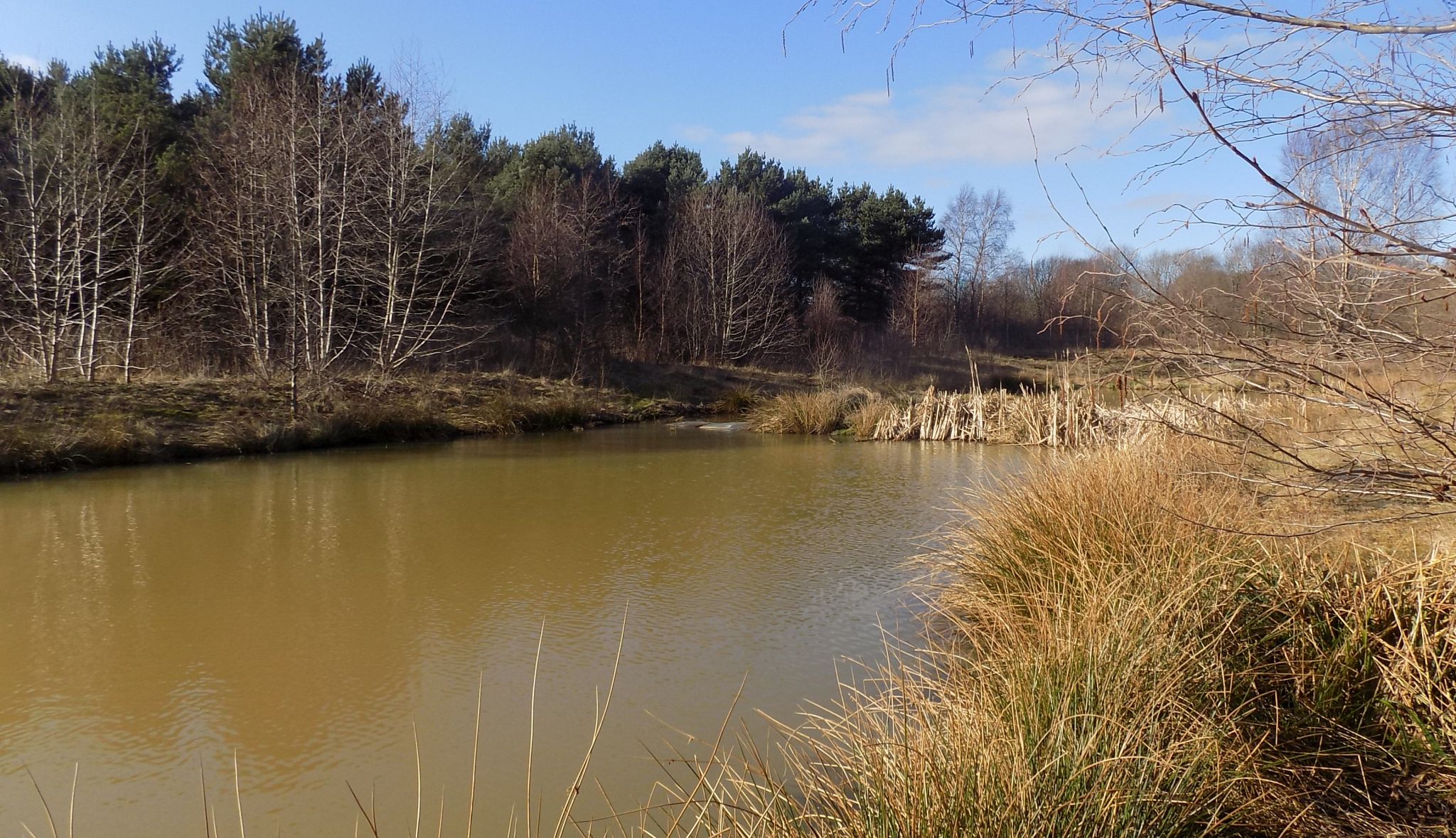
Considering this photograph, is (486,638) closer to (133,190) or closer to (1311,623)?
(1311,623)

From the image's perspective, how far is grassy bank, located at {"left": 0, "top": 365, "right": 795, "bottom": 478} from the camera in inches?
432

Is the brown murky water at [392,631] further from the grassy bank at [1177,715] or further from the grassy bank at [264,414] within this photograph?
the grassy bank at [264,414]

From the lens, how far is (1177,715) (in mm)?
2406

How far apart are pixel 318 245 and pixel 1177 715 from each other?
16841 millimetres

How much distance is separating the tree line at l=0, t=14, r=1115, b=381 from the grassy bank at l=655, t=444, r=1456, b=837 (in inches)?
309

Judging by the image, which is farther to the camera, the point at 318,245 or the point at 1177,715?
the point at 318,245

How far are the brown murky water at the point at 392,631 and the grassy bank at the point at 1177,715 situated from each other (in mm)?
867

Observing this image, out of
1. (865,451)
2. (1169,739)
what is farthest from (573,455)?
(1169,739)

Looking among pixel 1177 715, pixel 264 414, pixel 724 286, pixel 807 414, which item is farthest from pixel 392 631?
pixel 724 286

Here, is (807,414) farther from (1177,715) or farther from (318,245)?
(1177,715)

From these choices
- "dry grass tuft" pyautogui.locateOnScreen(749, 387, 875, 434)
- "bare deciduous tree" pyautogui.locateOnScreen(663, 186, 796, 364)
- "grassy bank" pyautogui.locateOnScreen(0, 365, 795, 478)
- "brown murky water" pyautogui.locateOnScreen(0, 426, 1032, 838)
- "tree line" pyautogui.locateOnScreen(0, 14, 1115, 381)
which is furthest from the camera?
"bare deciduous tree" pyautogui.locateOnScreen(663, 186, 796, 364)

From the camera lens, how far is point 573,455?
1313cm

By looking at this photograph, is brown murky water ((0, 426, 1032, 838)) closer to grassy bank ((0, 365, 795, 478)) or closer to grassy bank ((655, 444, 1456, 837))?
grassy bank ((655, 444, 1456, 837))

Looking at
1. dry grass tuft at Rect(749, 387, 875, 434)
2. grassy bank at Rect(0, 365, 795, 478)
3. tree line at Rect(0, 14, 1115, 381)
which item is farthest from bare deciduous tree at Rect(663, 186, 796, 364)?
dry grass tuft at Rect(749, 387, 875, 434)
